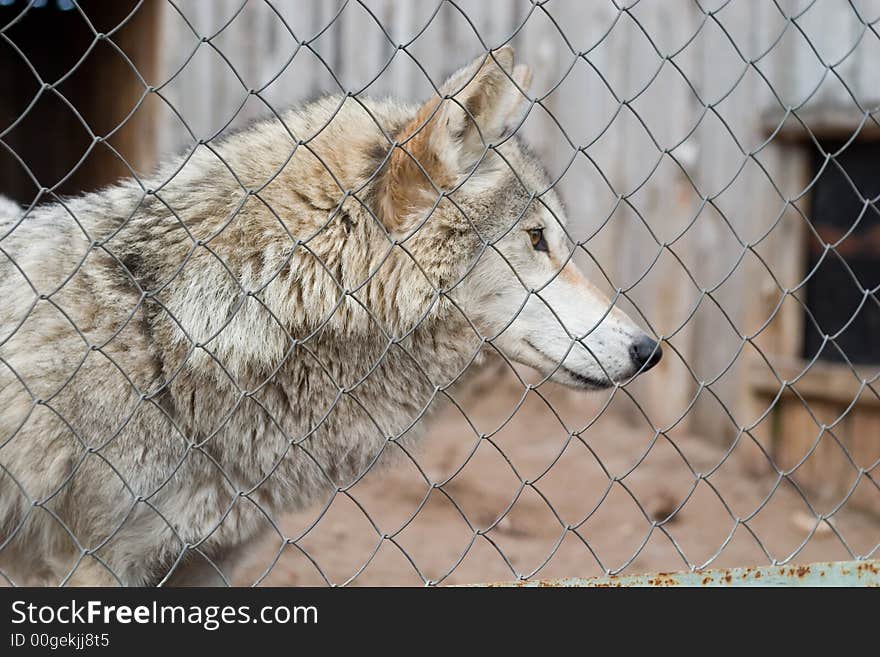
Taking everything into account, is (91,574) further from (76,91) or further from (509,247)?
(76,91)

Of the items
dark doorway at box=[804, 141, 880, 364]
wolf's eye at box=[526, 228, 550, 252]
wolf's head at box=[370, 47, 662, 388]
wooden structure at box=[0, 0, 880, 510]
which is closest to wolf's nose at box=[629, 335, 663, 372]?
wolf's head at box=[370, 47, 662, 388]

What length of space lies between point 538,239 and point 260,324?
0.96m

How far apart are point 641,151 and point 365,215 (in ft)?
12.2

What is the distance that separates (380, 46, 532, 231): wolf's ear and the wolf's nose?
78 centimetres

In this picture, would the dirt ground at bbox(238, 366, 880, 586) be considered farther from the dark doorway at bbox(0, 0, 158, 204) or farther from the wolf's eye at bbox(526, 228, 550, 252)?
the dark doorway at bbox(0, 0, 158, 204)

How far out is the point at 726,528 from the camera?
17.5ft

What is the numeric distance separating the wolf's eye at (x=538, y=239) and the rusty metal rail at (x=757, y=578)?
3.45 feet

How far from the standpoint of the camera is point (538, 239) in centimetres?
314

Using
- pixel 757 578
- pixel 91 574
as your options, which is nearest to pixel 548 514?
pixel 757 578

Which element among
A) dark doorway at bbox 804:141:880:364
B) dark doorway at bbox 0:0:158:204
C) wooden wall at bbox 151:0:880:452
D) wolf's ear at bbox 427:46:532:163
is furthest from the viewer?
dark doorway at bbox 0:0:158:204

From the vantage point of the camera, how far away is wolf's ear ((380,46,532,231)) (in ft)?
8.68

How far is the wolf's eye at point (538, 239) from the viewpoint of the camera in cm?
312

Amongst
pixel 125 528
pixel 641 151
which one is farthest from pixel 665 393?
pixel 125 528

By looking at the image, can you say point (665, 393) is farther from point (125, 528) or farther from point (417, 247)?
point (125, 528)
